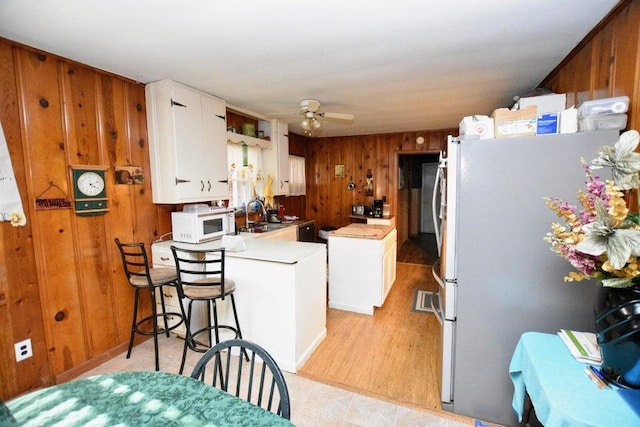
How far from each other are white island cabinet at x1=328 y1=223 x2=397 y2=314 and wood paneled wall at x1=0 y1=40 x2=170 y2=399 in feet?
6.60

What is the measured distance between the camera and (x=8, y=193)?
185 cm

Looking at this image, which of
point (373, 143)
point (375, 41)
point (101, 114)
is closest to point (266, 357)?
point (375, 41)

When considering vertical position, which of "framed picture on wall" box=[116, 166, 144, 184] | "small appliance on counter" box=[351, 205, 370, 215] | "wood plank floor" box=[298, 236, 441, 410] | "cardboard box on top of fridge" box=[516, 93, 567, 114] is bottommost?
"wood plank floor" box=[298, 236, 441, 410]

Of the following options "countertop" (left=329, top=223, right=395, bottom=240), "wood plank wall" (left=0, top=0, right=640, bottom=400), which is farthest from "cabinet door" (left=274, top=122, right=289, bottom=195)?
"wood plank wall" (left=0, top=0, right=640, bottom=400)

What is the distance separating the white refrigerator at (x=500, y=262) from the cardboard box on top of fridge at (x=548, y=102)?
725mm

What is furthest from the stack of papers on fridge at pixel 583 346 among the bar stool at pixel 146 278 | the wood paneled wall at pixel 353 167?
the wood paneled wall at pixel 353 167

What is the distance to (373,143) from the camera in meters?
5.23

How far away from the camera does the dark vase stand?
36.4 inches

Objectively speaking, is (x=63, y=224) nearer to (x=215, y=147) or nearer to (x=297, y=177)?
(x=215, y=147)

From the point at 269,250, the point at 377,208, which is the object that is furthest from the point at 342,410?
the point at 377,208

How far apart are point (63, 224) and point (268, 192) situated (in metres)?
2.30

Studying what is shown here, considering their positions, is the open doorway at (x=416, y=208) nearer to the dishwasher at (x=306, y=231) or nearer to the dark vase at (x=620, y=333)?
the dishwasher at (x=306, y=231)

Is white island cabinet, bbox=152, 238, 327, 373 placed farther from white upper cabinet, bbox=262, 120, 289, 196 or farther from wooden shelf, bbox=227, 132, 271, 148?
white upper cabinet, bbox=262, 120, 289, 196

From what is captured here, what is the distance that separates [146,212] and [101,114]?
A: 2.87ft
